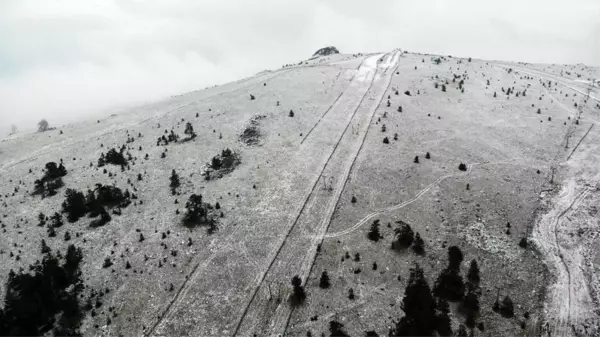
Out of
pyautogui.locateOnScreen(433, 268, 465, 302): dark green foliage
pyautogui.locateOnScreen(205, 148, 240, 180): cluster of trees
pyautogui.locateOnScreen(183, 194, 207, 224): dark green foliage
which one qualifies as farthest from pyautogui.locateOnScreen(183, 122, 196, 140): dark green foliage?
pyautogui.locateOnScreen(433, 268, 465, 302): dark green foliage

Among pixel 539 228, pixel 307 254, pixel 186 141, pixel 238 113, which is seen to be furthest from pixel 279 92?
pixel 539 228

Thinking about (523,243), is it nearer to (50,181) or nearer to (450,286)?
(450,286)

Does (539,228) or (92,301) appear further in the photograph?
(539,228)

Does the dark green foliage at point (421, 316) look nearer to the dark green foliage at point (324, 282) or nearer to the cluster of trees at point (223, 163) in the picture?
the dark green foliage at point (324, 282)

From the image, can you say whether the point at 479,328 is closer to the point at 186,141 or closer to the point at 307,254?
the point at 307,254

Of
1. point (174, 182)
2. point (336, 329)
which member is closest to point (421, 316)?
point (336, 329)

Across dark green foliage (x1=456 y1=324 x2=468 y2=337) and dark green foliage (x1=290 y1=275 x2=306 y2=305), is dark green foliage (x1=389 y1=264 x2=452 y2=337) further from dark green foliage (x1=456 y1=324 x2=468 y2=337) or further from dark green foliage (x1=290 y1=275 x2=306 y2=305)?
dark green foliage (x1=290 y1=275 x2=306 y2=305)

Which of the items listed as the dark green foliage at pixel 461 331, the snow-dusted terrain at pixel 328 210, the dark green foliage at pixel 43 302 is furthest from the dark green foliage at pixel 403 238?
the dark green foliage at pixel 43 302
